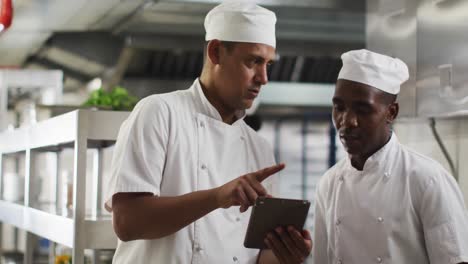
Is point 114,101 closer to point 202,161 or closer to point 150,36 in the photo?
point 202,161

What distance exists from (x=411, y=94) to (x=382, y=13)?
0.63m

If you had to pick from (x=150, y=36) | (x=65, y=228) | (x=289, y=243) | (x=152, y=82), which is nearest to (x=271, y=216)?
(x=289, y=243)

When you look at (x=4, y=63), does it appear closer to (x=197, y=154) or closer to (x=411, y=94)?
(x=411, y=94)

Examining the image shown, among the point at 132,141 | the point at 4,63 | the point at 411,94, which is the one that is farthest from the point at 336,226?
the point at 4,63

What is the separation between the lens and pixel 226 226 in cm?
234

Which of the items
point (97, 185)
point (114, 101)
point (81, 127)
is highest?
point (114, 101)

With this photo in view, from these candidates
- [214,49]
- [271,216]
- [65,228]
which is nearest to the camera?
[271,216]

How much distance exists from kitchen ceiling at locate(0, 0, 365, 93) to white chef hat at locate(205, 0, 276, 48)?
3.29 metres

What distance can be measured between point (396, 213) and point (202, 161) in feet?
1.83

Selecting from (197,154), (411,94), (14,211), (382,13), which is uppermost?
(382,13)

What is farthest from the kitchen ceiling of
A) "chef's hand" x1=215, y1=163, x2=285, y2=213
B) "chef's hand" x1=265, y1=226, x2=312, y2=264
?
"chef's hand" x1=215, y1=163, x2=285, y2=213

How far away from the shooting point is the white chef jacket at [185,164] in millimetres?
2174

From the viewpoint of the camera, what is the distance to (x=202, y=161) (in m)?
2.30

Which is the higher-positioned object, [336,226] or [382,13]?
[382,13]
